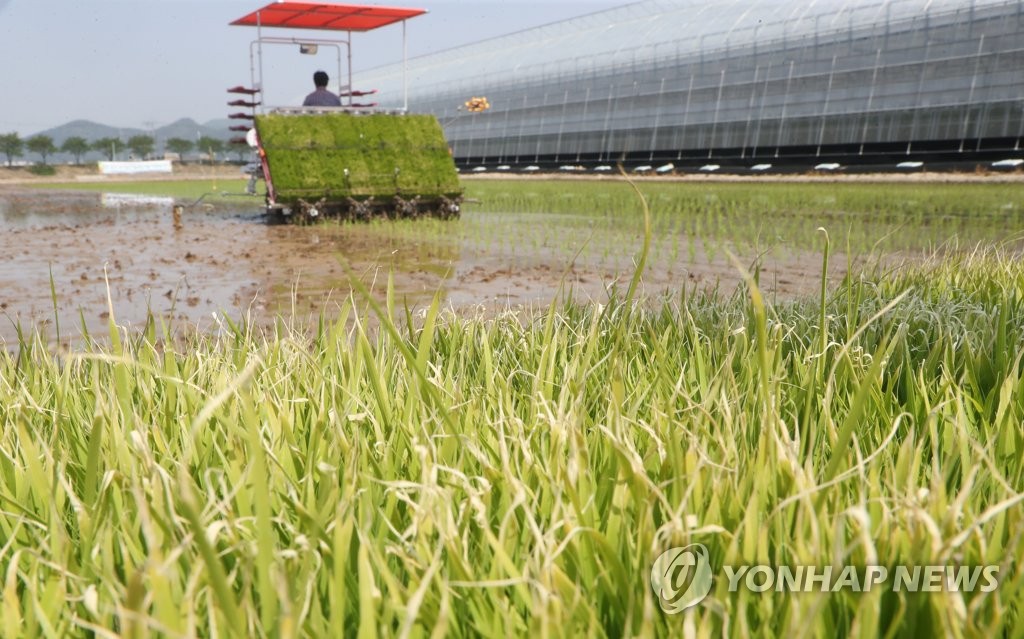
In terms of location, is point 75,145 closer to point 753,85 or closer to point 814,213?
point 753,85

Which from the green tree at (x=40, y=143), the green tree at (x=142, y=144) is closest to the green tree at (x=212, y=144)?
the green tree at (x=142, y=144)

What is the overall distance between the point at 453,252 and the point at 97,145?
346 feet

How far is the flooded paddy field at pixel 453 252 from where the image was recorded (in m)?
5.50

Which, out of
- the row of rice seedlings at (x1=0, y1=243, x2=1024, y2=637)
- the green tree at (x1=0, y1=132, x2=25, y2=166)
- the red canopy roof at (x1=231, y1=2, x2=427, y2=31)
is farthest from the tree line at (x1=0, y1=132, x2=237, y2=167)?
the row of rice seedlings at (x1=0, y1=243, x2=1024, y2=637)

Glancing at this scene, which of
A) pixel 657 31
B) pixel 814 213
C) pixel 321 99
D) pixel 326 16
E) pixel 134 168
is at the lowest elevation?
pixel 134 168

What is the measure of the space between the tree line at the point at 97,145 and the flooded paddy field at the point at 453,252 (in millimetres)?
79628

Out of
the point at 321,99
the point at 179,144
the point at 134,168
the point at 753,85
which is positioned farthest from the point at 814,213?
the point at 179,144

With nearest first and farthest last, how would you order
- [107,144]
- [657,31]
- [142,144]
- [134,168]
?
[657,31] < [134,168] < [142,144] < [107,144]

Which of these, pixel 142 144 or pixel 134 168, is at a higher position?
pixel 142 144

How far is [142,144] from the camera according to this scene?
102 meters

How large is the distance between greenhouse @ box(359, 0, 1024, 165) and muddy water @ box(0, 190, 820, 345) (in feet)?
34.2

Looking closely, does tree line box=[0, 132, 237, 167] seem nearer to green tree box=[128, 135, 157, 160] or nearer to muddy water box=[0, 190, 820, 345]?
green tree box=[128, 135, 157, 160]

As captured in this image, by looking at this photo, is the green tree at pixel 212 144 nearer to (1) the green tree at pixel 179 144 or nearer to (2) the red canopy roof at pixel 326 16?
(1) the green tree at pixel 179 144

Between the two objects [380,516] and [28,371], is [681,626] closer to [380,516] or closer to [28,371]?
[380,516]
